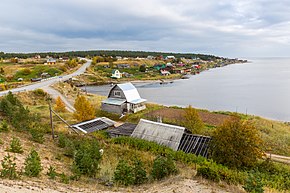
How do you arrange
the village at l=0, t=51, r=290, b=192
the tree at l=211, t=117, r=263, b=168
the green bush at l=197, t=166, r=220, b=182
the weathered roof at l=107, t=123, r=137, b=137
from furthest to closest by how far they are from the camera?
the weathered roof at l=107, t=123, r=137, b=137, the tree at l=211, t=117, r=263, b=168, the village at l=0, t=51, r=290, b=192, the green bush at l=197, t=166, r=220, b=182

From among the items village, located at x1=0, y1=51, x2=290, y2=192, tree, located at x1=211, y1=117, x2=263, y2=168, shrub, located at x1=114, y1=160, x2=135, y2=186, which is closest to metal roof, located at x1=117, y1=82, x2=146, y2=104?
village, located at x1=0, y1=51, x2=290, y2=192

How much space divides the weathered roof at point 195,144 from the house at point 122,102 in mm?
15565

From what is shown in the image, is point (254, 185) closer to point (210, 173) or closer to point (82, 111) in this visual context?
point (210, 173)

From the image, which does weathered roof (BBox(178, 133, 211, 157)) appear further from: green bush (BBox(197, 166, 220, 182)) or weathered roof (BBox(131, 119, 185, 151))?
green bush (BBox(197, 166, 220, 182))

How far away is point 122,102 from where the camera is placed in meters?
31.1

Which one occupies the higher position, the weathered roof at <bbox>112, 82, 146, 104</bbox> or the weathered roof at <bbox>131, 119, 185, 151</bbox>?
the weathered roof at <bbox>112, 82, 146, 104</bbox>

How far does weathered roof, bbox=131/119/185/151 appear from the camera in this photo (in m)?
15.8

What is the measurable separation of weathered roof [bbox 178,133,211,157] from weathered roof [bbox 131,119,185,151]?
0.45m

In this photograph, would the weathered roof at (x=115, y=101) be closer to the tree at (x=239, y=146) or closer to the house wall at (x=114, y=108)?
the house wall at (x=114, y=108)

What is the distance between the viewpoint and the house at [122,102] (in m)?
31.2

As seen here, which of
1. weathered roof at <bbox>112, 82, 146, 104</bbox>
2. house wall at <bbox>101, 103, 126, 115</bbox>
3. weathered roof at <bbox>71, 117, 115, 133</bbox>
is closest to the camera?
weathered roof at <bbox>71, 117, 115, 133</bbox>

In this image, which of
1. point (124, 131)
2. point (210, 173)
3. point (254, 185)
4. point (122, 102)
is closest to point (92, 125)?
point (124, 131)

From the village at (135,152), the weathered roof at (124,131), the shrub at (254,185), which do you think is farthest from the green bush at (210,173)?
the weathered roof at (124,131)

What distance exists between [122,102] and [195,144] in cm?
1691
